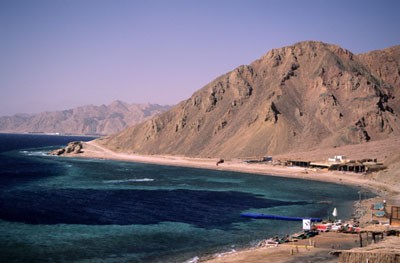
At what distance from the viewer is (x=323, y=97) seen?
16850 centimetres

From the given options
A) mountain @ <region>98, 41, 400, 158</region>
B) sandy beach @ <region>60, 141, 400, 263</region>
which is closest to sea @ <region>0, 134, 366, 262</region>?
sandy beach @ <region>60, 141, 400, 263</region>

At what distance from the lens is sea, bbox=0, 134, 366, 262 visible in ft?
152

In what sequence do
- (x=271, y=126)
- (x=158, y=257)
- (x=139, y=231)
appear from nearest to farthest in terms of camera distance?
(x=158, y=257)
(x=139, y=231)
(x=271, y=126)

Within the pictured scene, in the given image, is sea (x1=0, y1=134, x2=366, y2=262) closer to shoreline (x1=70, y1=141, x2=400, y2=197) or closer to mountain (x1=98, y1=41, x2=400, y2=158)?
shoreline (x1=70, y1=141, x2=400, y2=197)

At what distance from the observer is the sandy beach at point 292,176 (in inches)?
1646

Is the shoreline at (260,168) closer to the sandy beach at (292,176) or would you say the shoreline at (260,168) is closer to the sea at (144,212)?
the sandy beach at (292,176)

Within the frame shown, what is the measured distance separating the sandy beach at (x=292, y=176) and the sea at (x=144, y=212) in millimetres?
4068

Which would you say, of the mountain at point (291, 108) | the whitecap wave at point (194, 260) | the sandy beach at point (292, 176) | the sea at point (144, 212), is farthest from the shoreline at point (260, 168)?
the whitecap wave at point (194, 260)

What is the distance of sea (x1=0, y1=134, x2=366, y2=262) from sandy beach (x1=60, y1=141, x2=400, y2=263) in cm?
407

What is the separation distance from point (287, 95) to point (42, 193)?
374ft

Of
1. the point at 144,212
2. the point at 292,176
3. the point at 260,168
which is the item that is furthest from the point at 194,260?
the point at 260,168

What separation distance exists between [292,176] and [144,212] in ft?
212

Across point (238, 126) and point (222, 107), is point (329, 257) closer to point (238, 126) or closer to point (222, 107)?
point (238, 126)

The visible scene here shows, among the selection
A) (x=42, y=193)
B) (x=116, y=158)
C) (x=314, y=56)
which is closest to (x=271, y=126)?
(x=314, y=56)
